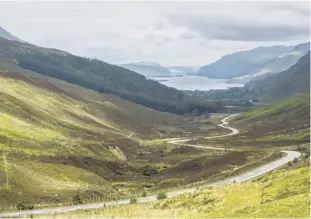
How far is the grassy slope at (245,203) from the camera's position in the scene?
46.5 meters

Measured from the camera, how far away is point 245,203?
5428cm

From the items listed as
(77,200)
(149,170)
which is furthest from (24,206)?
(149,170)

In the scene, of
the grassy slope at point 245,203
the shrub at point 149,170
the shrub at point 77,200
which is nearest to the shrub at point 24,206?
the shrub at point 77,200

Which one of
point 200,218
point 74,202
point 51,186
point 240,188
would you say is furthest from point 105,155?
point 200,218

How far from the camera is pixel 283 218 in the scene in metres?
43.1

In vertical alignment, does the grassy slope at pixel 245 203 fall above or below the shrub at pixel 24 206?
above

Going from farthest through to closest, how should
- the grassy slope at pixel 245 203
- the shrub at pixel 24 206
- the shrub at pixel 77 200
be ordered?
1. the shrub at pixel 77 200
2. the shrub at pixel 24 206
3. the grassy slope at pixel 245 203

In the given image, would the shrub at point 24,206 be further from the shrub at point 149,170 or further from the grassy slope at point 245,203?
the shrub at point 149,170

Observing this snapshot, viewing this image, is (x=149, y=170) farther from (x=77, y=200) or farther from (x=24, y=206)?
(x=24, y=206)

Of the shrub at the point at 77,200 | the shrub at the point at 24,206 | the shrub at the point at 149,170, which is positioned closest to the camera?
the shrub at the point at 24,206

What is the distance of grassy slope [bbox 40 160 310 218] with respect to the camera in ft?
153

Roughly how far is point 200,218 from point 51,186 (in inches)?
2343

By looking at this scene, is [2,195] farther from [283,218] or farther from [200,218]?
[283,218]

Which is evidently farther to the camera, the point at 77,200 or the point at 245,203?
the point at 77,200
